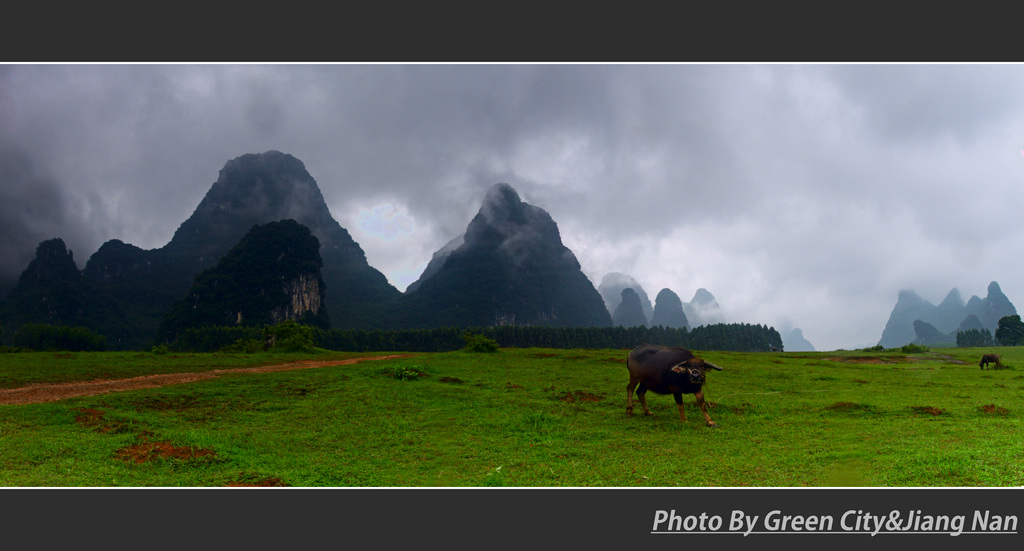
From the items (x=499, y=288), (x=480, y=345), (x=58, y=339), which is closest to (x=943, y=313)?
(x=499, y=288)

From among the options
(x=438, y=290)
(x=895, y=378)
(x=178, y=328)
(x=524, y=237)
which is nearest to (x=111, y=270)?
(x=178, y=328)

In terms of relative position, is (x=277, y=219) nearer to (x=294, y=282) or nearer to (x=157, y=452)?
(x=294, y=282)

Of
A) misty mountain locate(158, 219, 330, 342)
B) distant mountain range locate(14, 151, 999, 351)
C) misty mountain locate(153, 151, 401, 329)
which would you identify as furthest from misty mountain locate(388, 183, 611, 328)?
misty mountain locate(158, 219, 330, 342)

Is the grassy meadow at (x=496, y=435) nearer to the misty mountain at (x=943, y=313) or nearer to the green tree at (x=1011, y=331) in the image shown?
the green tree at (x=1011, y=331)

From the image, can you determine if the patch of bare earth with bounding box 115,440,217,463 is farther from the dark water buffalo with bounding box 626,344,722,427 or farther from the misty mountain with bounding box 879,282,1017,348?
the misty mountain with bounding box 879,282,1017,348

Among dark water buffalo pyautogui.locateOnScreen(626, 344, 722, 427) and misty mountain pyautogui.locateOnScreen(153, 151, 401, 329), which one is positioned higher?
misty mountain pyautogui.locateOnScreen(153, 151, 401, 329)

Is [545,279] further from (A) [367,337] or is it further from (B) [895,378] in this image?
(B) [895,378]
